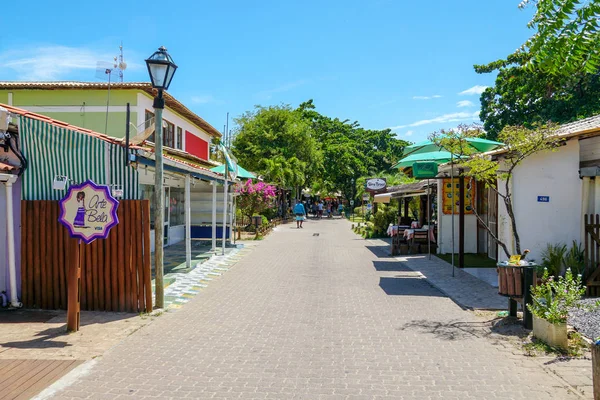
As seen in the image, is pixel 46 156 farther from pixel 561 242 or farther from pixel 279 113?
pixel 279 113

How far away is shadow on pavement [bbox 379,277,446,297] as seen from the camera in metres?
9.45

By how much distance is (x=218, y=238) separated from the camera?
18625 mm

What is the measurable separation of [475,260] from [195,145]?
62.5 feet

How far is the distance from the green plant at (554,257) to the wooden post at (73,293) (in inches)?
328

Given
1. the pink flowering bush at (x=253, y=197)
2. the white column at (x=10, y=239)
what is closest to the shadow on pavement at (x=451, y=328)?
the white column at (x=10, y=239)

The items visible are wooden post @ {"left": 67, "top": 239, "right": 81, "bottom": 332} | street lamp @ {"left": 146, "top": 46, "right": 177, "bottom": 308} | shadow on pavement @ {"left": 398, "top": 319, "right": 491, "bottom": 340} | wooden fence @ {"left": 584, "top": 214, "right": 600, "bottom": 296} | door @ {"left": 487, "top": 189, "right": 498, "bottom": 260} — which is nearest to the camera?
wooden post @ {"left": 67, "top": 239, "right": 81, "bottom": 332}

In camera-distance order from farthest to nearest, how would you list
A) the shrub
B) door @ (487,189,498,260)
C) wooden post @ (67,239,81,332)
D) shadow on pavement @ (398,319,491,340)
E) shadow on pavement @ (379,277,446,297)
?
the shrub → door @ (487,189,498,260) → shadow on pavement @ (379,277,446,297) → shadow on pavement @ (398,319,491,340) → wooden post @ (67,239,81,332)

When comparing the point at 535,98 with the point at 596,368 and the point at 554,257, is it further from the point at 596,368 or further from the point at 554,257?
the point at 596,368

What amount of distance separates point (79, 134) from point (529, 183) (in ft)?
28.2

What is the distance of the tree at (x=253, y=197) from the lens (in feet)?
77.8

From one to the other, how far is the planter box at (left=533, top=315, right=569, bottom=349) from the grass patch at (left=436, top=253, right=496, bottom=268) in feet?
22.0

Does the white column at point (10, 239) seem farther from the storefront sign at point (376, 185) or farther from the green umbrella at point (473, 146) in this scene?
the storefront sign at point (376, 185)

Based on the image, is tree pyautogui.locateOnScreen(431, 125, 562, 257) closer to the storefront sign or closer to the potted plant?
the potted plant

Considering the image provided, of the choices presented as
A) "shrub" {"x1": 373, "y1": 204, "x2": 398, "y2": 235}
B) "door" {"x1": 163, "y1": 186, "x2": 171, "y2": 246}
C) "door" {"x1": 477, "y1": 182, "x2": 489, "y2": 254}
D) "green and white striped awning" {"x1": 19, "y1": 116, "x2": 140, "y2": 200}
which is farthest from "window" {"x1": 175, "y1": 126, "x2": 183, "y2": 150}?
"green and white striped awning" {"x1": 19, "y1": 116, "x2": 140, "y2": 200}
